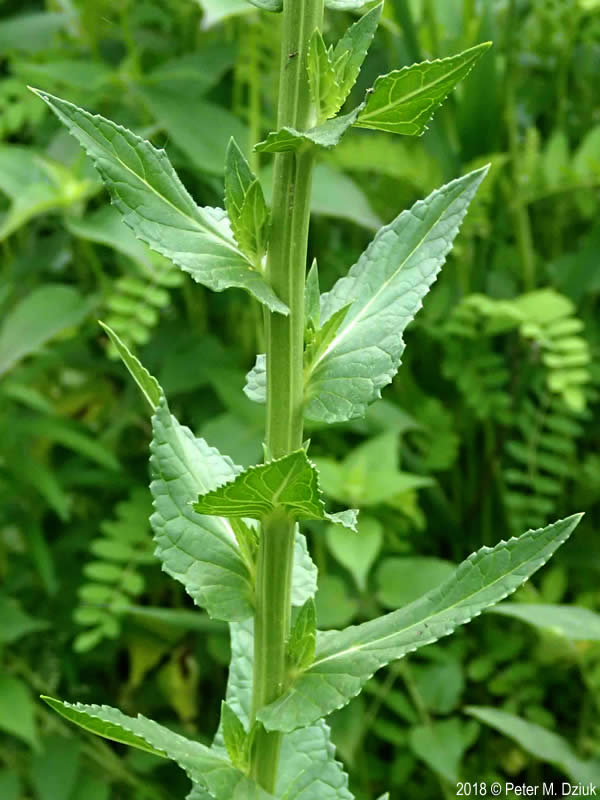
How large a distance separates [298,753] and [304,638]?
4.7 inches

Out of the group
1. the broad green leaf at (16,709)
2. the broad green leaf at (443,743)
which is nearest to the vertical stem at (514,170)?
the broad green leaf at (443,743)

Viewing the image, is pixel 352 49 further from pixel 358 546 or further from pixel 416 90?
pixel 358 546

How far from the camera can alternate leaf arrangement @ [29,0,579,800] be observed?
0.38 m

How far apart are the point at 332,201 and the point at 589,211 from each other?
1.24 ft

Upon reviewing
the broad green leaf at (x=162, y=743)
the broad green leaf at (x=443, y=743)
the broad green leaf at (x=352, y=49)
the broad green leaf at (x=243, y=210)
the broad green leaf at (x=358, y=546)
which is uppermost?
the broad green leaf at (x=352, y=49)

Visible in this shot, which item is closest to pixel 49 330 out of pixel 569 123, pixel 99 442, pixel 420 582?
pixel 99 442

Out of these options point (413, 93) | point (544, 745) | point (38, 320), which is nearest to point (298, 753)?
point (413, 93)

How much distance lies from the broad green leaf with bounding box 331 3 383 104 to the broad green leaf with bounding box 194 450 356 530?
14 centimetres

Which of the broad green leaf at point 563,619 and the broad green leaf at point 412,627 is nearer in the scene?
the broad green leaf at point 412,627

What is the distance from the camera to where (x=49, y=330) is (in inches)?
38.6

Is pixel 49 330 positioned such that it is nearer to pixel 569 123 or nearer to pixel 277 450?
pixel 277 450

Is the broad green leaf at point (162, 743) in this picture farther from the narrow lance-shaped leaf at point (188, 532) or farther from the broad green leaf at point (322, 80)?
the broad green leaf at point (322, 80)

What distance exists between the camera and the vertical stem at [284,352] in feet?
1.23

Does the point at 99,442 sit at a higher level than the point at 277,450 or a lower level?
lower
